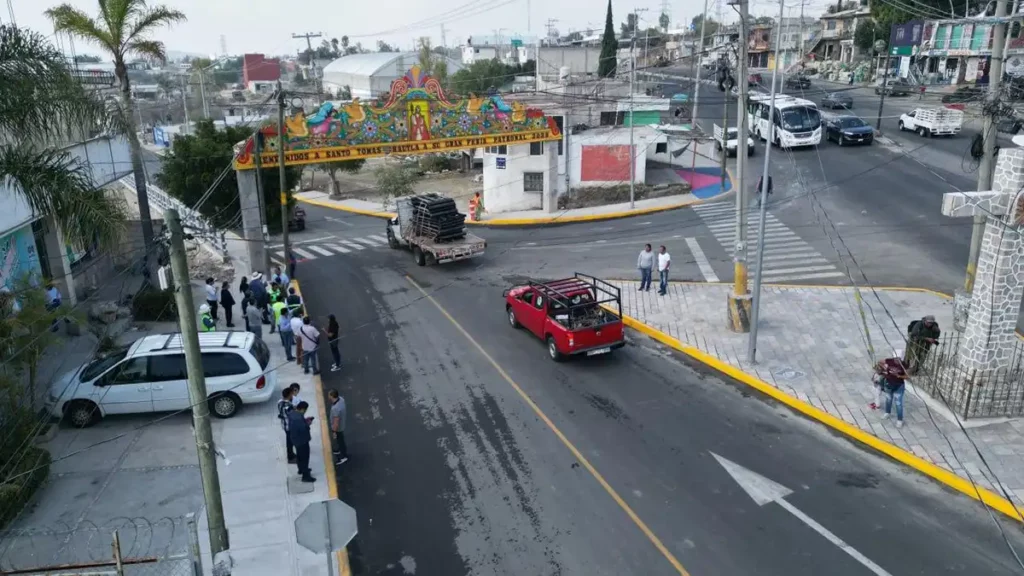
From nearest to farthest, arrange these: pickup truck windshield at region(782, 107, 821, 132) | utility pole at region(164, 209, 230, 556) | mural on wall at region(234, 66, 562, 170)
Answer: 1. utility pole at region(164, 209, 230, 556)
2. mural on wall at region(234, 66, 562, 170)
3. pickup truck windshield at region(782, 107, 821, 132)

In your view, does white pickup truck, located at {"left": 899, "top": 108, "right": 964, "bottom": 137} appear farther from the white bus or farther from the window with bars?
the window with bars

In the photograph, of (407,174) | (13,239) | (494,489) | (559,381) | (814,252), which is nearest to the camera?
(494,489)

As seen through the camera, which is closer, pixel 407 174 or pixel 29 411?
pixel 29 411

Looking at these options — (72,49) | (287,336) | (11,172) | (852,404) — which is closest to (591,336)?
(852,404)

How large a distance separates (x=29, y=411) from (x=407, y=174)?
3302 cm

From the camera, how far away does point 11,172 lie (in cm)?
1116

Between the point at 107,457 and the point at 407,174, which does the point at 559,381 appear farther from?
the point at 407,174

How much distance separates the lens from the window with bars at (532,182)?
37.1 metres

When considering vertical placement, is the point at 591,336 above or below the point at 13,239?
below

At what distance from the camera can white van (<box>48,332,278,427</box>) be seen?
14.4 metres

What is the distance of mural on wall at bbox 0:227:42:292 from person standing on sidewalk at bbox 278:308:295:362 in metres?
5.95

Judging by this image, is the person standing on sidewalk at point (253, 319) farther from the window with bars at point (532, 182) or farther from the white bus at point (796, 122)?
the white bus at point (796, 122)

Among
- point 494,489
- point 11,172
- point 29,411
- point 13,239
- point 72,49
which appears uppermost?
point 72,49

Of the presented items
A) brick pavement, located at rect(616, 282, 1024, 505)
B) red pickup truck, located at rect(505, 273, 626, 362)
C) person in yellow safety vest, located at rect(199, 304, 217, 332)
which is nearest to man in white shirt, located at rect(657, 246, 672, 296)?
brick pavement, located at rect(616, 282, 1024, 505)
